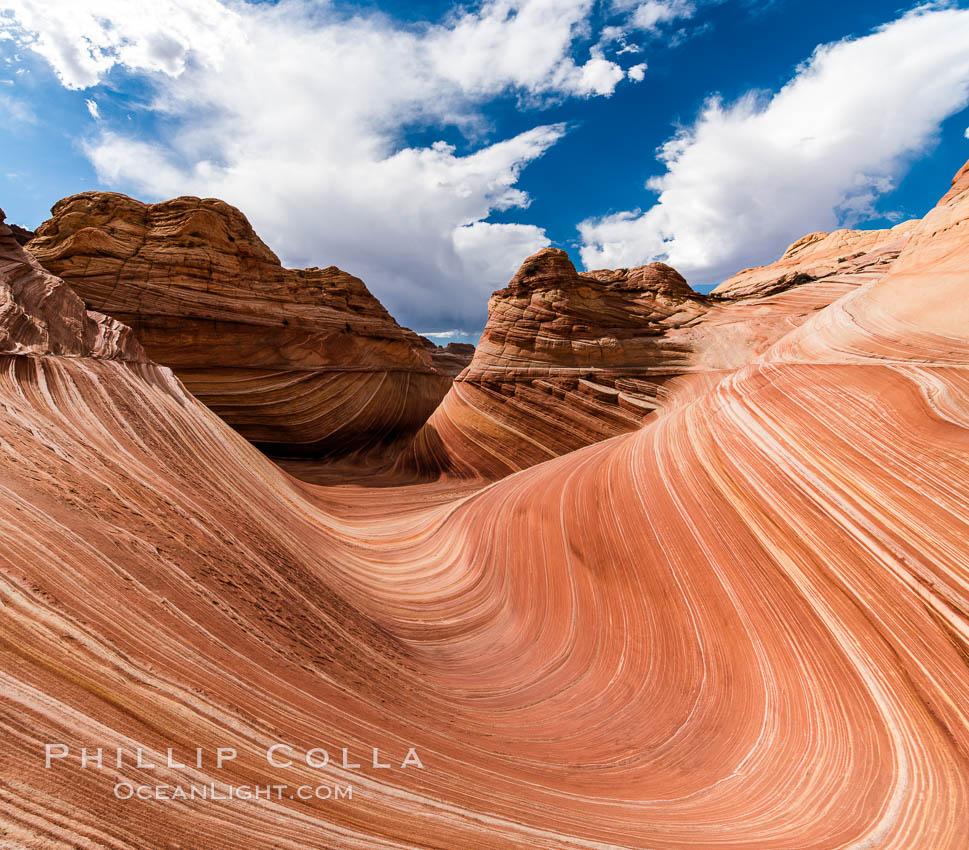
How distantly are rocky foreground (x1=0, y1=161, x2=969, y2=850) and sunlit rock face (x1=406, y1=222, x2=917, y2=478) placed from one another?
3.82 metres

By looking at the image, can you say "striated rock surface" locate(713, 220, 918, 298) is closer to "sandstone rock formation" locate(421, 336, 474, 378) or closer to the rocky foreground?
the rocky foreground

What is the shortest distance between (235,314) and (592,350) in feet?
26.5

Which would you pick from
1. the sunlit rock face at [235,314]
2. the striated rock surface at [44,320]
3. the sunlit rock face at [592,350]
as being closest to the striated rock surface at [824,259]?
the sunlit rock face at [592,350]

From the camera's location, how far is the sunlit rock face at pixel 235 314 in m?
9.56

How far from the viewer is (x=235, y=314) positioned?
34.0 ft

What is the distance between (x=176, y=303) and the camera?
9805mm

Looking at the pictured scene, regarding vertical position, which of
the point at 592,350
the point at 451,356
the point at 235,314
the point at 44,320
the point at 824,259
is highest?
the point at 451,356

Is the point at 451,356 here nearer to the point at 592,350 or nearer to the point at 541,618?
the point at 592,350

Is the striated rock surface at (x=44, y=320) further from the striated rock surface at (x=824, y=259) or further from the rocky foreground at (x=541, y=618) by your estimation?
the striated rock surface at (x=824, y=259)

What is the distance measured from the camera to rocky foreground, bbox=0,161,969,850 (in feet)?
3.47

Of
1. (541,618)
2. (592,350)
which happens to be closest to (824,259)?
(592,350)

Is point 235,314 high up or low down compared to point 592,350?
up

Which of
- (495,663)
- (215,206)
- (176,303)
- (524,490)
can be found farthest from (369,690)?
(215,206)

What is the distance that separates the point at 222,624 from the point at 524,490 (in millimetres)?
3627
